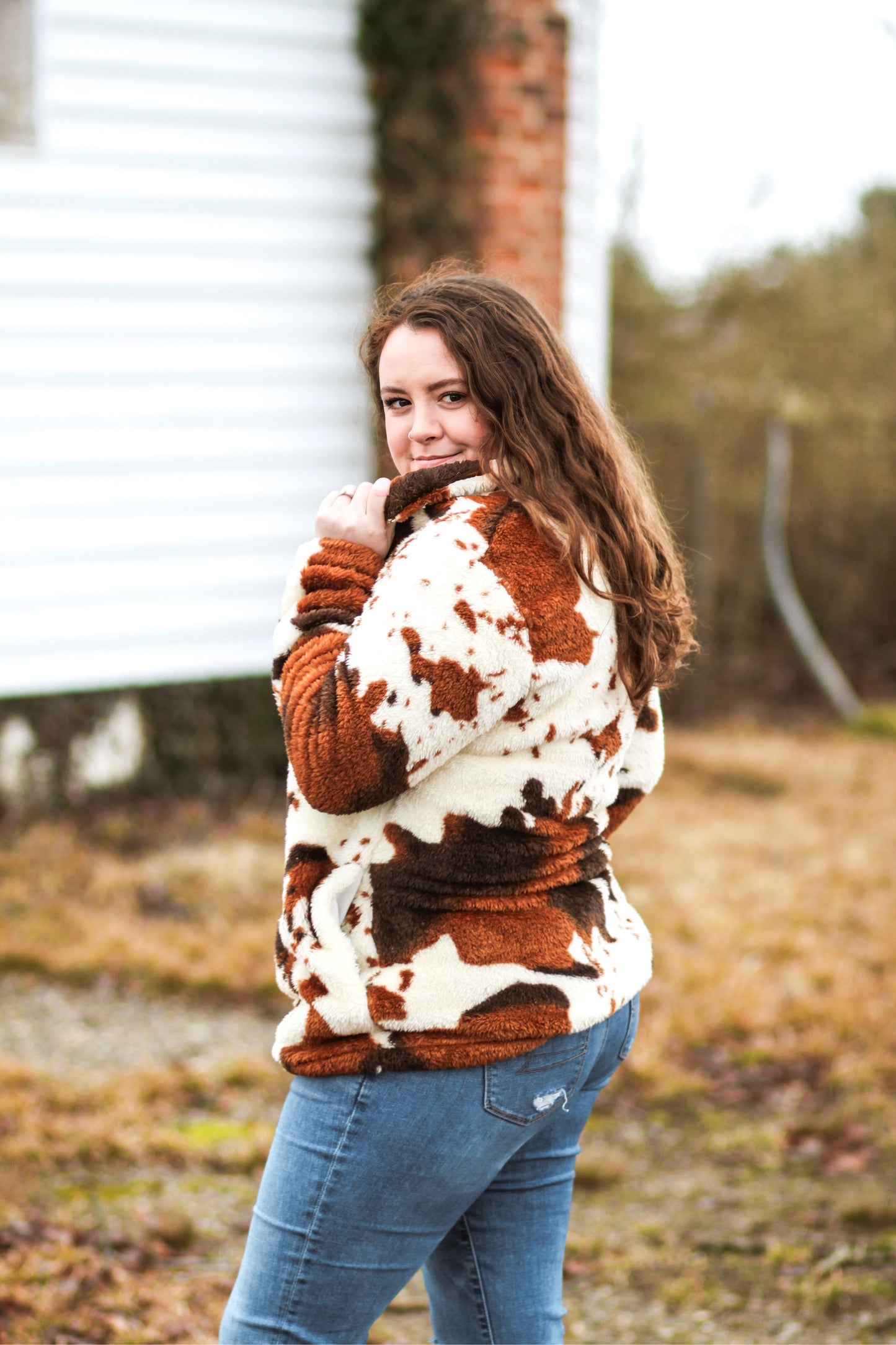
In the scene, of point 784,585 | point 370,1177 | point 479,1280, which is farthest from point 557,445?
point 784,585

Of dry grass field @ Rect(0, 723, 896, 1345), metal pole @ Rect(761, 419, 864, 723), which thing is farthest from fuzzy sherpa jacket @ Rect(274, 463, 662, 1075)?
metal pole @ Rect(761, 419, 864, 723)

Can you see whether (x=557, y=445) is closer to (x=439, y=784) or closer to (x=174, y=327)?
(x=439, y=784)

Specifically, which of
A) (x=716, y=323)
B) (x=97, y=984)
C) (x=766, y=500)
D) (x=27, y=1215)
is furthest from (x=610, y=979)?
(x=716, y=323)

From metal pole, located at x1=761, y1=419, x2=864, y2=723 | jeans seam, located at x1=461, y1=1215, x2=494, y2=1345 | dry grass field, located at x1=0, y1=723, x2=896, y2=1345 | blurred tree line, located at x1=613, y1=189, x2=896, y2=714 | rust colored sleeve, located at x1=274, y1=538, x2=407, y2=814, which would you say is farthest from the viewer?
blurred tree line, located at x1=613, y1=189, x2=896, y2=714

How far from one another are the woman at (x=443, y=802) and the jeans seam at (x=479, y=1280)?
0.41 feet

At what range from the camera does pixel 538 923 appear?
150 centimetres

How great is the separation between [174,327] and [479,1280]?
4.59 meters

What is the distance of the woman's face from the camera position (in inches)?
61.1

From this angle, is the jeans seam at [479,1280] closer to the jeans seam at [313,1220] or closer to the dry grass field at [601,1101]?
the jeans seam at [313,1220]

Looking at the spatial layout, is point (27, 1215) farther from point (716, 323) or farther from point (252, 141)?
point (716, 323)

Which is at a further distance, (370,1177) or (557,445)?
(557,445)

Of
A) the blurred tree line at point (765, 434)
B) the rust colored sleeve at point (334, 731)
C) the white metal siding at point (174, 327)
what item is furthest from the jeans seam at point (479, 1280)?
the blurred tree line at point (765, 434)

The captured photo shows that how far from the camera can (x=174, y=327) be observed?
5.48 m

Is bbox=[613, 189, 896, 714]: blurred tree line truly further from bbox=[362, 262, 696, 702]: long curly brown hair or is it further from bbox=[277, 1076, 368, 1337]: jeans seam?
bbox=[277, 1076, 368, 1337]: jeans seam
